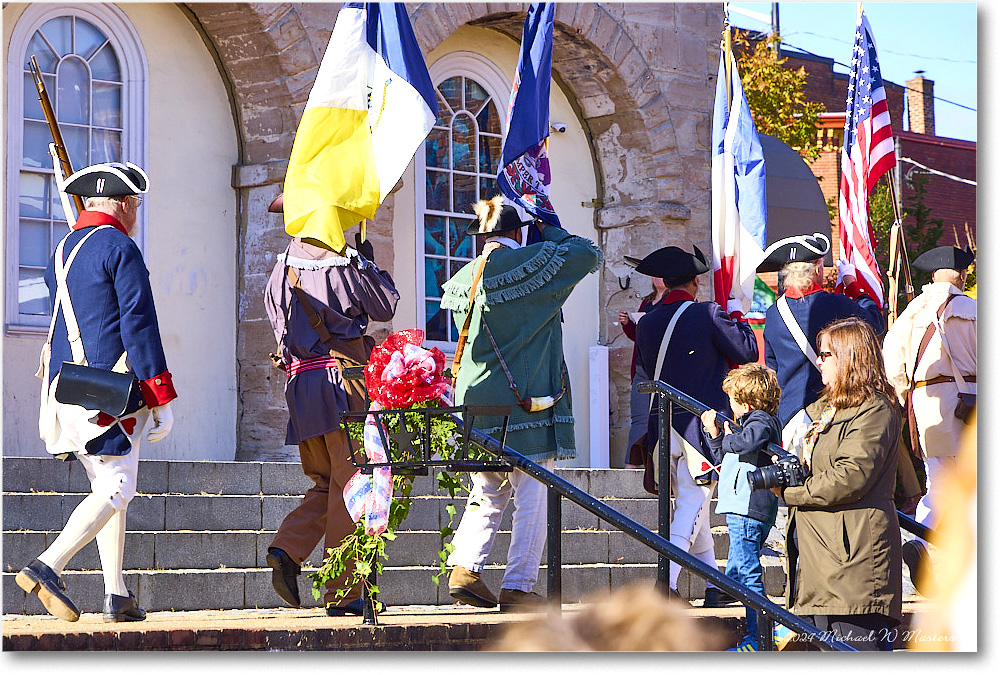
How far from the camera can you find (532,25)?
625 centimetres

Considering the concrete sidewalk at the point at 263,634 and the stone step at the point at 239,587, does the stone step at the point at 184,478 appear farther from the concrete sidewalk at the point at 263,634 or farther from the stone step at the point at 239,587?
the concrete sidewalk at the point at 263,634

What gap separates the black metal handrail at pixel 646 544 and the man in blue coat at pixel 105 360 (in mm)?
1308

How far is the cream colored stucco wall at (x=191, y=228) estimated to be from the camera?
27.2 feet

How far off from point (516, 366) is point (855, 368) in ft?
5.02

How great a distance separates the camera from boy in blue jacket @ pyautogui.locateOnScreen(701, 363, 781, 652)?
4.97 meters

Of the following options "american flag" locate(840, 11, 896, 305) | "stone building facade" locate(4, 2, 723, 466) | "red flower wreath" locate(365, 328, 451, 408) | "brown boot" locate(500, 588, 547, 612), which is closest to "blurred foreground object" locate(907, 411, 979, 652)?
"brown boot" locate(500, 588, 547, 612)

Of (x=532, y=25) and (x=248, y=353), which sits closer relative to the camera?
(x=532, y=25)

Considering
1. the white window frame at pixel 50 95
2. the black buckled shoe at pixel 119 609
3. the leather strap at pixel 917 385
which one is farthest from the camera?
the white window frame at pixel 50 95

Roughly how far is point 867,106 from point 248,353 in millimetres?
4010

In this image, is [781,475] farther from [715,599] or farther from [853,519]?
[715,599]

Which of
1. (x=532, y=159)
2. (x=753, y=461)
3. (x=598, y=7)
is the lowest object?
(x=753, y=461)

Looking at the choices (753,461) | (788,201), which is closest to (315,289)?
(753,461)

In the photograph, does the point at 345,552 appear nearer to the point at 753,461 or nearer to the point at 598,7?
the point at 753,461

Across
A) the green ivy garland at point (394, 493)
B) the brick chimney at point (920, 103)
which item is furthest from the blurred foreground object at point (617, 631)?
the brick chimney at point (920, 103)
